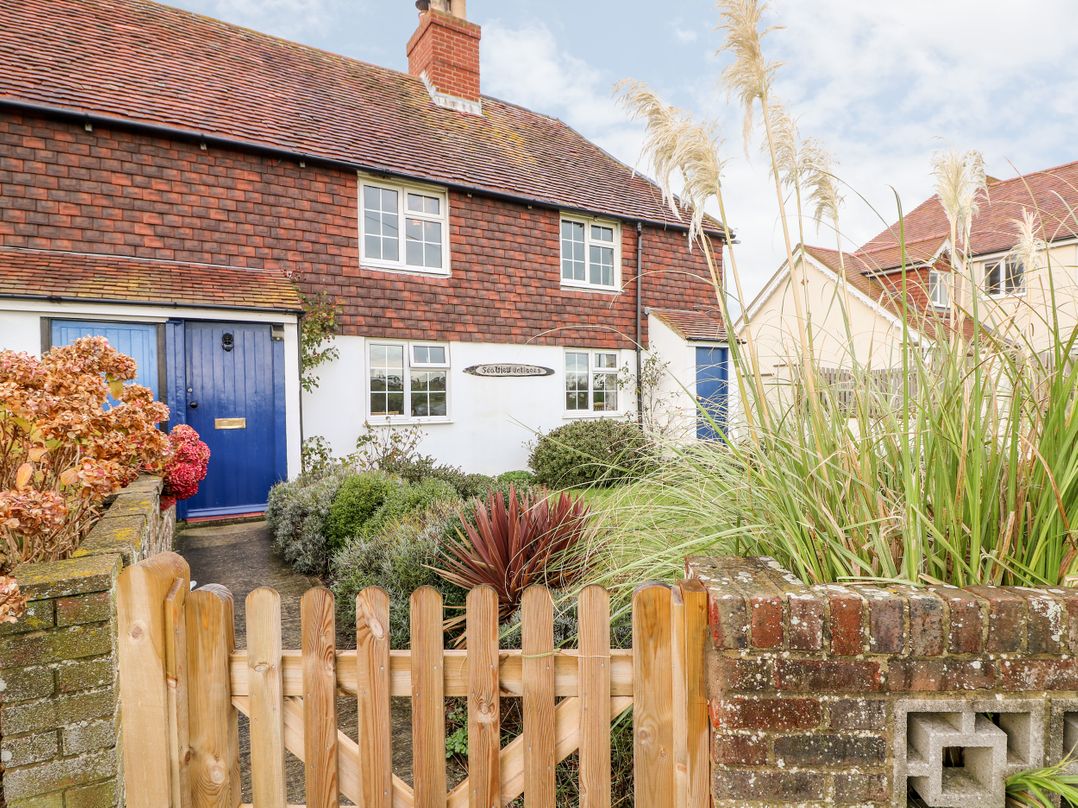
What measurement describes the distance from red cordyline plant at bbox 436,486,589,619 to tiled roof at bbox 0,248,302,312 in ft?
20.5

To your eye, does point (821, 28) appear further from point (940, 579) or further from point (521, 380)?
point (521, 380)

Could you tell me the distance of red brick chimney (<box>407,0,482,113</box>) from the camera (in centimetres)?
1228

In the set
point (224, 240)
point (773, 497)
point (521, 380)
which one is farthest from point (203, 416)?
point (773, 497)

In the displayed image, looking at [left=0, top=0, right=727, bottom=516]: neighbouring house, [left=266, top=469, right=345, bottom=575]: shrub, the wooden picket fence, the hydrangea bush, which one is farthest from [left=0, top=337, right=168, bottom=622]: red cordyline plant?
[left=0, top=0, right=727, bottom=516]: neighbouring house

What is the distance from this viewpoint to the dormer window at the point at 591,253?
40.3 feet

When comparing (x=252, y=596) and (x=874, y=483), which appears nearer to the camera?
(x=252, y=596)

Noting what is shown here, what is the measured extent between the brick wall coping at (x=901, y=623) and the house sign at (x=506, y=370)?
9.65 m

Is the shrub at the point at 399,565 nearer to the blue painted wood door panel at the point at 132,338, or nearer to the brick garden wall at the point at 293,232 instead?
the brick garden wall at the point at 293,232

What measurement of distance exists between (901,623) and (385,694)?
1.31 m

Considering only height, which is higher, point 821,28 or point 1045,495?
point 821,28

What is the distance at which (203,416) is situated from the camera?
25.7 feet

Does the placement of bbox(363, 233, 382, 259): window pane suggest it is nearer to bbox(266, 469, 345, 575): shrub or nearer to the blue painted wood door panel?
the blue painted wood door panel

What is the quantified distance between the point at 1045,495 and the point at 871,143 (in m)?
1.82

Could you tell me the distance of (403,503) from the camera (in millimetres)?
4898
